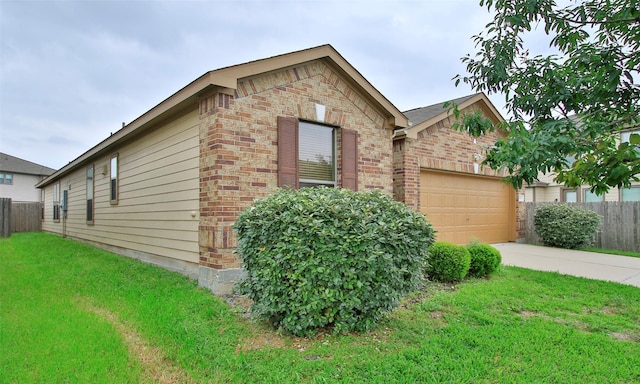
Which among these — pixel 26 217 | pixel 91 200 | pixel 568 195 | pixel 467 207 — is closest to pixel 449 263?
pixel 467 207

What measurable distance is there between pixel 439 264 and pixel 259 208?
11.9 ft

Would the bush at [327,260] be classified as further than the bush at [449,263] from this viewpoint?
No

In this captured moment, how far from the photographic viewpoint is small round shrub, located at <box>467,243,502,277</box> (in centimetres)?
639

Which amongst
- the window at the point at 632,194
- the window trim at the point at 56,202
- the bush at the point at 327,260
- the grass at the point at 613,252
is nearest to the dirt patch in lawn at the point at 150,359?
the bush at the point at 327,260

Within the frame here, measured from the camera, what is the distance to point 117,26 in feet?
33.7

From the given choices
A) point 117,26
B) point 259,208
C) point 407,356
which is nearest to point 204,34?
point 117,26

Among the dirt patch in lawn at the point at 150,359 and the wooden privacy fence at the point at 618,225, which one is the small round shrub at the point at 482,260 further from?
the wooden privacy fence at the point at 618,225

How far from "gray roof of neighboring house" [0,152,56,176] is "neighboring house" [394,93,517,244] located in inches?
1216

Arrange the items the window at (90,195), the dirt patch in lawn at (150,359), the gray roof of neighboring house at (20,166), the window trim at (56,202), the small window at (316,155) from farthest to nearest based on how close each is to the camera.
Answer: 1. the gray roof of neighboring house at (20,166)
2. the window trim at (56,202)
3. the window at (90,195)
4. the small window at (316,155)
5. the dirt patch in lawn at (150,359)

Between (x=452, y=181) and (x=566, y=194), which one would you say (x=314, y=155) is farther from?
(x=566, y=194)

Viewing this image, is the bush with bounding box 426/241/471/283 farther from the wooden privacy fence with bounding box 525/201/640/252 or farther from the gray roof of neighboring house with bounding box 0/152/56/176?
the gray roof of neighboring house with bounding box 0/152/56/176

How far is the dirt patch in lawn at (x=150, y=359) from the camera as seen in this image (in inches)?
111

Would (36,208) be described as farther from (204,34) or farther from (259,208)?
(259,208)

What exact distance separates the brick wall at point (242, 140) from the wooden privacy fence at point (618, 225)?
9.76m
